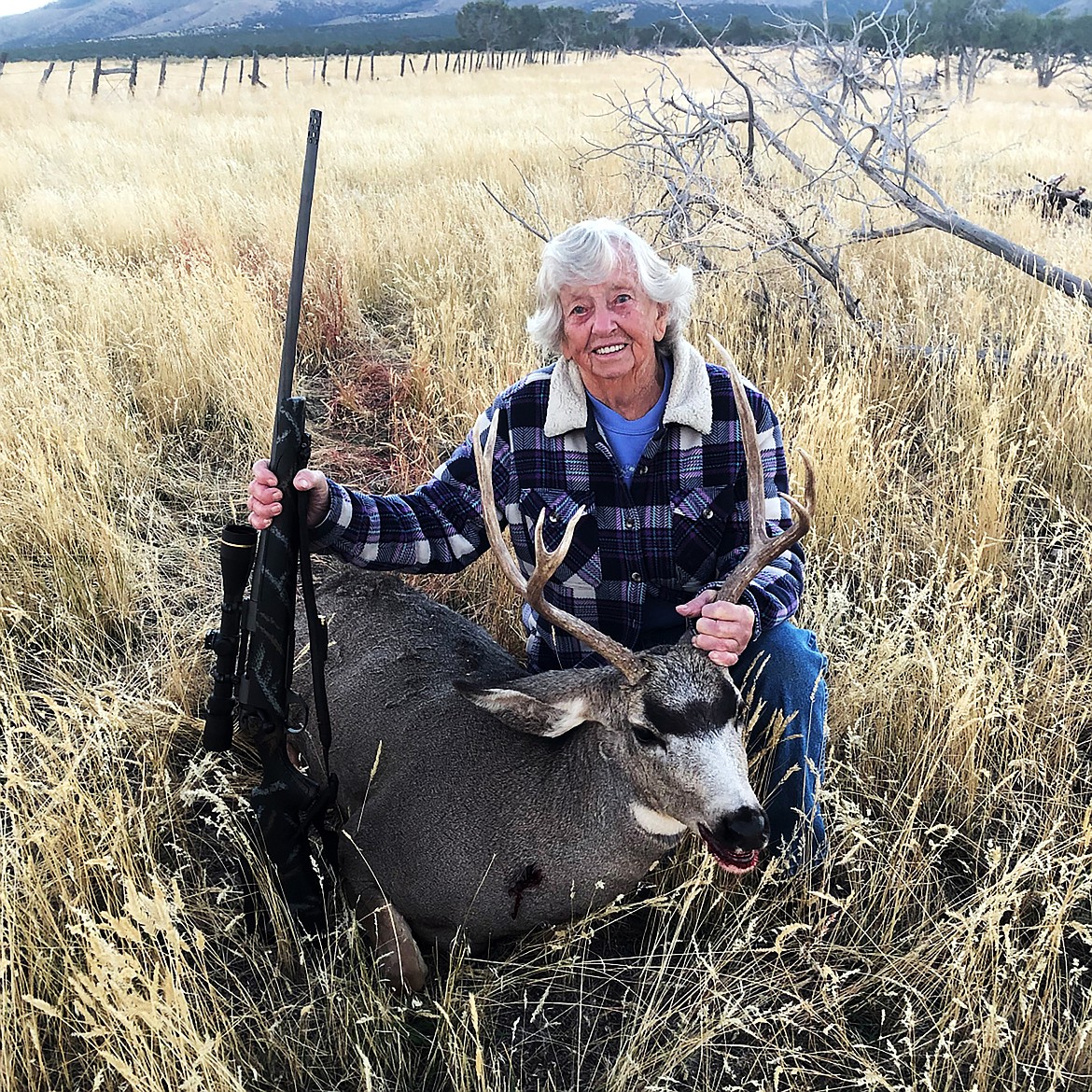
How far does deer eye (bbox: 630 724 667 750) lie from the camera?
2346mm

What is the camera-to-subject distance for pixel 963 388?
4680 millimetres

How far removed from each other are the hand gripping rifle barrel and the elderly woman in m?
0.08

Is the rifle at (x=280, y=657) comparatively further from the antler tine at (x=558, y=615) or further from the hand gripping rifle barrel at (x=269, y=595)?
the antler tine at (x=558, y=615)

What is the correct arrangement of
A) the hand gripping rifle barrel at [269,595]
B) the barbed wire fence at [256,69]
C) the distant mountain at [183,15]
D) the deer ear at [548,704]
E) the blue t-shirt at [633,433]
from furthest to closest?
1. the distant mountain at [183,15]
2. the barbed wire fence at [256,69]
3. the blue t-shirt at [633,433]
4. the hand gripping rifle barrel at [269,595]
5. the deer ear at [548,704]

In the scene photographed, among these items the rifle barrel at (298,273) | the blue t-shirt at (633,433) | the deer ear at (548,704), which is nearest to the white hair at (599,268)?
the blue t-shirt at (633,433)

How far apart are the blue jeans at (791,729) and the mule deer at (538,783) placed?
40 centimetres

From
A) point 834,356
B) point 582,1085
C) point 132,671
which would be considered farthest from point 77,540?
point 834,356

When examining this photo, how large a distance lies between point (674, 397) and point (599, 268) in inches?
16.7

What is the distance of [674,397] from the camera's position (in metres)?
2.81

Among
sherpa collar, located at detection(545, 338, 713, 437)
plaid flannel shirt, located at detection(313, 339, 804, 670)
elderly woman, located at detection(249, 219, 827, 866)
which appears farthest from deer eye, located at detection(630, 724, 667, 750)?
sherpa collar, located at detection(545, 338, 713, 437)

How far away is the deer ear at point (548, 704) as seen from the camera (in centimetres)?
246

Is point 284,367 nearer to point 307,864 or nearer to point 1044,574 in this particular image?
point 307,864

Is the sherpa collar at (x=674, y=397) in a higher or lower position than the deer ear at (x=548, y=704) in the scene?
higher

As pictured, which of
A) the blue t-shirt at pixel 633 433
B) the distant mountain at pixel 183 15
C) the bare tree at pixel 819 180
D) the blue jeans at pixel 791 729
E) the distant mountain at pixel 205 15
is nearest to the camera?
the blue jeans at pixel 791 729
